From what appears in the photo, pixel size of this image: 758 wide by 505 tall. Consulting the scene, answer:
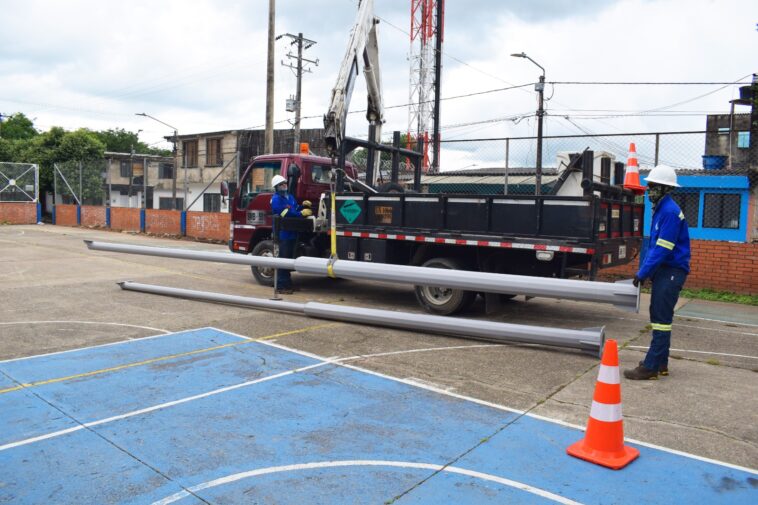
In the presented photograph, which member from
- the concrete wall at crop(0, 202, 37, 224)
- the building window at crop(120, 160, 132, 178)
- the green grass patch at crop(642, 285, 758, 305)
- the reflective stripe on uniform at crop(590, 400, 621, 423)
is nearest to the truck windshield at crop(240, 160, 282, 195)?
the green grass patch at crop(642, 285, 758, 305)

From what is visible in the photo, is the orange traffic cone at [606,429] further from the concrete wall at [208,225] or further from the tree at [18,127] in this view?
the tree at [18,127]

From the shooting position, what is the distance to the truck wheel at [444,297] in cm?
898

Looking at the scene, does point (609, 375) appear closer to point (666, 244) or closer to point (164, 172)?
point (666, 244)

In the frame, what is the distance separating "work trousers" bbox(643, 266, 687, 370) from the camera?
6.16m

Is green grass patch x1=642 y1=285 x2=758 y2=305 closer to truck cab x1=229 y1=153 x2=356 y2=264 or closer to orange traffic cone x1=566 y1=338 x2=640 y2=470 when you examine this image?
truck cab x1=229 y1=153 x2=356 y2=264

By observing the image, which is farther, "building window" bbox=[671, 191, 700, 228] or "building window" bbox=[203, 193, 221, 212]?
"building window" bbox=[203, 193, 221, 212]

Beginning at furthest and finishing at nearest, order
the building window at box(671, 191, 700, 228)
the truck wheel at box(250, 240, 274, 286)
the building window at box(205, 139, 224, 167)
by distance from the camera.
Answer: the building window at box(205, 139, 224, 167) → the building window at box(671, 191, 700, 228) → the truck wheel at box(250, 240, 274, 286)

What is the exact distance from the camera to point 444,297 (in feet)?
30.2

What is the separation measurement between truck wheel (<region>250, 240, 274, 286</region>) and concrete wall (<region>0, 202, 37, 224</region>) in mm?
26799

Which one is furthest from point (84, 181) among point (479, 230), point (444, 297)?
point (479, 230)

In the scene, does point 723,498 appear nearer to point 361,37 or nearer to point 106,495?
point 106,495

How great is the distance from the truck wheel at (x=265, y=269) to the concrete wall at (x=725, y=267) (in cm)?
678

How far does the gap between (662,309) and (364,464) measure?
3.70m

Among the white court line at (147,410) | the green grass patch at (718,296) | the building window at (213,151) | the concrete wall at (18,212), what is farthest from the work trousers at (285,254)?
the building window at (213,151)
